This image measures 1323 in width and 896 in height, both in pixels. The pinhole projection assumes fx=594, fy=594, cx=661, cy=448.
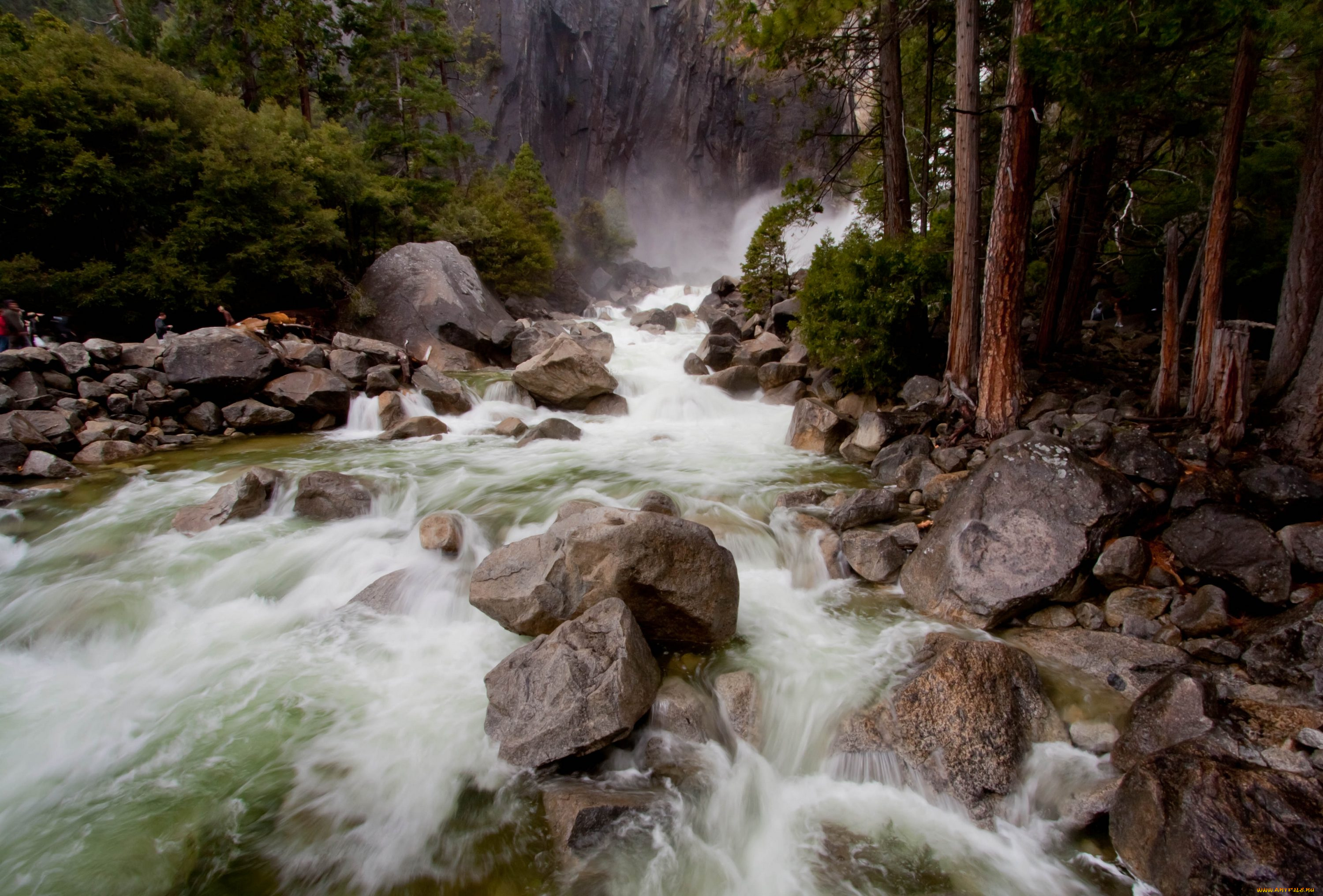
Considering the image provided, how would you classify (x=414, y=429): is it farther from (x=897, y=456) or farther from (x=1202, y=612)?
(x=1202, y=612)

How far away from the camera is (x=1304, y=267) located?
22.4 ft

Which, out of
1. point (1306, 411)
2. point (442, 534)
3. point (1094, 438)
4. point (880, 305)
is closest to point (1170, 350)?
point (1306, 411)

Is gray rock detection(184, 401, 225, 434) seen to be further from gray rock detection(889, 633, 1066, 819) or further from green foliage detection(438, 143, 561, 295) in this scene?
green foliage detection(438, 143, 561, 295)

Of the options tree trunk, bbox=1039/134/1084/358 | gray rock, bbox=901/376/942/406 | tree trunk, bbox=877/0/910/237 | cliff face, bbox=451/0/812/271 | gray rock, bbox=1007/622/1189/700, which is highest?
cliff face, bbox=451/0/812/271

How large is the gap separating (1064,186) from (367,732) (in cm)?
1381

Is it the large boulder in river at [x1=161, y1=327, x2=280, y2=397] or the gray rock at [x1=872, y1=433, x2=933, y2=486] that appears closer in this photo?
the gray rock at [x1=872, y1=433, x2=933, y2=486]

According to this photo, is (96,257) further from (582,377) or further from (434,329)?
(582,377)

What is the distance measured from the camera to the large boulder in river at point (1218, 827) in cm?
275

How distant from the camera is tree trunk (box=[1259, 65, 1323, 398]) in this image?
22.0 ft

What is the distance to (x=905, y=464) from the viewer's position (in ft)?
26.1

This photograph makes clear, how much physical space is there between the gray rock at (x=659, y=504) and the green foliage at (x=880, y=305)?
5.58 metres

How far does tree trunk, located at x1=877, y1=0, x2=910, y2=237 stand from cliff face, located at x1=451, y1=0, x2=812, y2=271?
34501 mm

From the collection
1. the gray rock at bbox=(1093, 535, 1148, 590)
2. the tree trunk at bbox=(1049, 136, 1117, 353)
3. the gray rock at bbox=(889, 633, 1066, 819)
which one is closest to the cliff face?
the tree trunk at bbox=(1049, 136, 1117, 353)

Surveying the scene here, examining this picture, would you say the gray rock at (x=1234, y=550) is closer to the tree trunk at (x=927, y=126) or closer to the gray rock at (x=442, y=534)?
the gray rock at (x=442, y=534)
